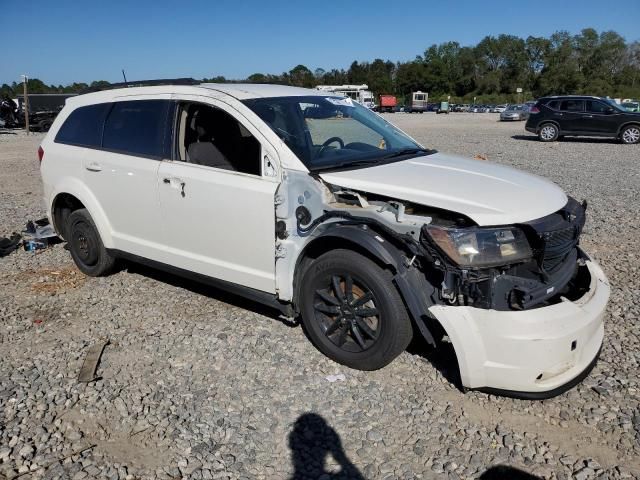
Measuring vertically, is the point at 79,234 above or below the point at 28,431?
above

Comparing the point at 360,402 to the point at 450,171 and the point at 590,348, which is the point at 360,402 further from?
the point at 450,171

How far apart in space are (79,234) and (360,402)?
3.61m

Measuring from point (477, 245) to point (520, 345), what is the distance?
593mm

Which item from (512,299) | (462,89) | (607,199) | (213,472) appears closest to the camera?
(213,472)

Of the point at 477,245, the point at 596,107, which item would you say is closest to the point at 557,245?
the point at 477,245

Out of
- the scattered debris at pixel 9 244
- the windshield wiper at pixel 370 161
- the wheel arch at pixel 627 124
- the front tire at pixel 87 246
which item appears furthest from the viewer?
the wheel arch at pixel 627 124

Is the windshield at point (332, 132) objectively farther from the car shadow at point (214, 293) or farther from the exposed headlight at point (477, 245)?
the car shadow at point (214, 293)

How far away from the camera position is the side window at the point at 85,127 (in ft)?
16.7

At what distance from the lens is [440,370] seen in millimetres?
3670

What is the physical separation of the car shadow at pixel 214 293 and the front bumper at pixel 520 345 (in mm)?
1527

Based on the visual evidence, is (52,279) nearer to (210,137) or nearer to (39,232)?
(39,232)

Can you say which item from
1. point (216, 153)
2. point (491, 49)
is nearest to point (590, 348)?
point (216, 153)

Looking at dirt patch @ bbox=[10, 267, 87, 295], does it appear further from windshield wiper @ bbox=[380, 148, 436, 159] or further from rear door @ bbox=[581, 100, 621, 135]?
rear door @ bbox=[581, 100, 621, 135]

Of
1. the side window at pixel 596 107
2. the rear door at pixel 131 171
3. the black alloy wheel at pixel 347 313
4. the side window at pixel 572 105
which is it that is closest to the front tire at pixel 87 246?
the rear door at pixel 131 171
